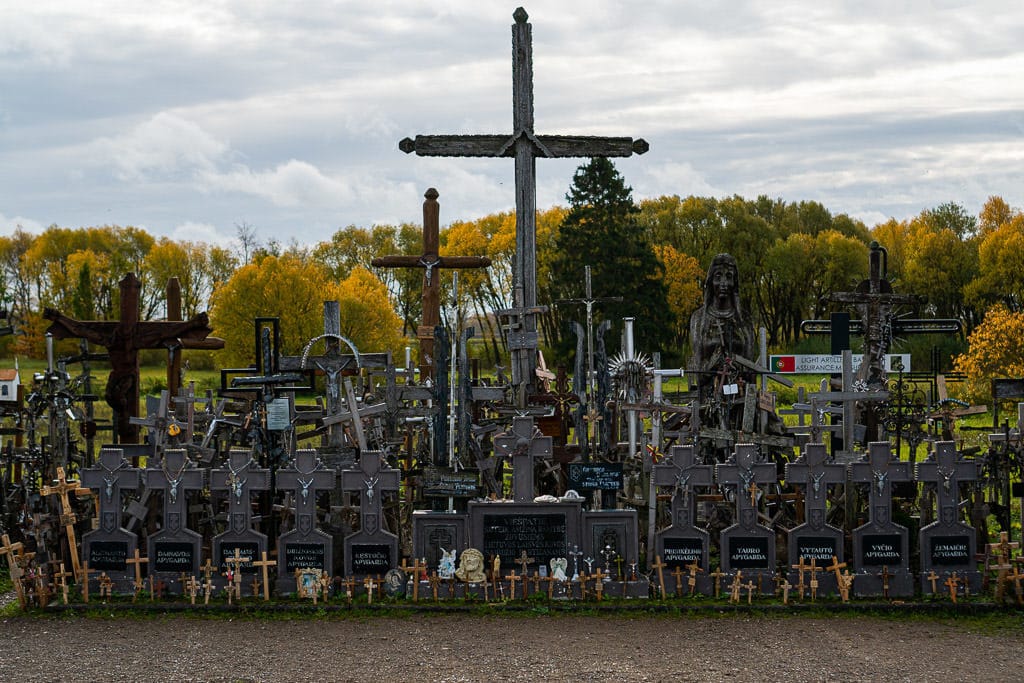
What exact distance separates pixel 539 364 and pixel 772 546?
8.51m

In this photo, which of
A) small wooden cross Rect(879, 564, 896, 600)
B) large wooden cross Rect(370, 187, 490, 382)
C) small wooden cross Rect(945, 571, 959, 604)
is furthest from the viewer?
large wooden cross Rect(370, 187, 490, 382)

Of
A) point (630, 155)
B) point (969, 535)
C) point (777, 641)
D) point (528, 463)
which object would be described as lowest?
point (777, 641)

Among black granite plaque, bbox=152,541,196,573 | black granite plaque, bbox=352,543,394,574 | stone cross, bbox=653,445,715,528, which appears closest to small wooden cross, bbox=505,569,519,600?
black granite plaque, bbox=352,543,394,574

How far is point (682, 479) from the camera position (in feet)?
43.8

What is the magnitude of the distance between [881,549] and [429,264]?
10416mm

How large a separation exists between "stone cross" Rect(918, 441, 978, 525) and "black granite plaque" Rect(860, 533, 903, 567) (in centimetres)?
61

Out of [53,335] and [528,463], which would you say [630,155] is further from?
[53,335]

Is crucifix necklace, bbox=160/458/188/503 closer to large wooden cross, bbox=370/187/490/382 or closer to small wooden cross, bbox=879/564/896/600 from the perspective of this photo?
large wooden cross, bbox=370/187/490/382

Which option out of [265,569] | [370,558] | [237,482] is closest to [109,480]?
[237,482]

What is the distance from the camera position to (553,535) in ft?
43.3

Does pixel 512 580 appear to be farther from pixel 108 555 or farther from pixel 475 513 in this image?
pixel 108 555

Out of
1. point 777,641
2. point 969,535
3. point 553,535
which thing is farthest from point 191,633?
point 969,535

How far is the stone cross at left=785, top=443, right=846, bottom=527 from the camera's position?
13.4 meters

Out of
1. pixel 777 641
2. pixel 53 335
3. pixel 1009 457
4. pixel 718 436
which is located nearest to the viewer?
pixel 777 641
